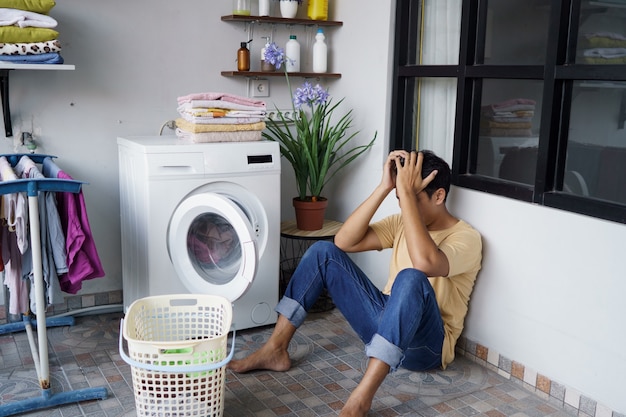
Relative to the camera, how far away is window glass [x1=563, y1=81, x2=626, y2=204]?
2.21 metres

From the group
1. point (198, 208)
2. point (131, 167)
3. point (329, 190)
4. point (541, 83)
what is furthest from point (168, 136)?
point (541, 83)

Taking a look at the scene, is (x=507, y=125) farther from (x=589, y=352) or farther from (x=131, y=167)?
(x=131, y=167)

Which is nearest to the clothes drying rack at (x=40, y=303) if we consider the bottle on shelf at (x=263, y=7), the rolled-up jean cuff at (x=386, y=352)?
the rolled-up jean cuff at (x=386, y=352)

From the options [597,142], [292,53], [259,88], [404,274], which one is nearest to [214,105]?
[259,88]

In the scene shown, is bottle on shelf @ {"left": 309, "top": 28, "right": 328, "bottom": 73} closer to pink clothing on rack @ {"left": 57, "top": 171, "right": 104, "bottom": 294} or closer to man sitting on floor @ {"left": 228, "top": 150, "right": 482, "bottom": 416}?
man sitting on floor @ {"left": 228, "top": 150, "right": 482, "bottom": 416}

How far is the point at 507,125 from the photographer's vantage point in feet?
8.76

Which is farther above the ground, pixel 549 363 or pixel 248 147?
pixel 248 147

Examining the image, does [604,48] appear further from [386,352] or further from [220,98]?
[220,98]

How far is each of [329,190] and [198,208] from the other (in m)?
1.12

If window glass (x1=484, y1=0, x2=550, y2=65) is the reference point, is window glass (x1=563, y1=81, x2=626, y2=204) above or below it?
below

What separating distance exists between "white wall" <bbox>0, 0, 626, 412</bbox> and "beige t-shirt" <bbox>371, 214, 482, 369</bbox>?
0.29 ft

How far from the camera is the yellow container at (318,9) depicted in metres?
3.44

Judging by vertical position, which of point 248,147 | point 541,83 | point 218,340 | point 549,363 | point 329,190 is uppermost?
point 541,83

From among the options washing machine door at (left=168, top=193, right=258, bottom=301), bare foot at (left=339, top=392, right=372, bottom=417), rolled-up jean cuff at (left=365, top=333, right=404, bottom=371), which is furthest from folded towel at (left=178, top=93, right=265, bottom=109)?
bare foot at (left=339, top=392, right=372, bottom=417)
